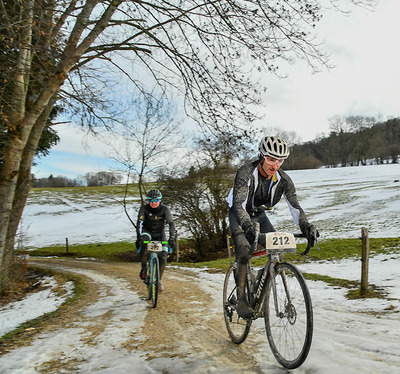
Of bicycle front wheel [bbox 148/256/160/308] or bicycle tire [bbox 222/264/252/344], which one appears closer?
bicycle tire [bbox 222/264/252/344]

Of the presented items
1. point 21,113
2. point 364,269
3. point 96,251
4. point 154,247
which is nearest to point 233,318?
point 154,247

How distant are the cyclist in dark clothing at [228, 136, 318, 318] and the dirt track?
550 mm

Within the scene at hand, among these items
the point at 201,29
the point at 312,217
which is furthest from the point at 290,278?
the point at 312,217

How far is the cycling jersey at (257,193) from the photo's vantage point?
148 inches

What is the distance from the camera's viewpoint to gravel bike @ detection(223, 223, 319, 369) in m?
2.86

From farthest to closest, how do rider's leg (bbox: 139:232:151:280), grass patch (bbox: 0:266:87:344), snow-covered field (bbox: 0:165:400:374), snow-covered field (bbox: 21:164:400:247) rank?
snow-covered field (bbox: 21:164:400:247)
rider's leg (bbox: 139:232:151:280)
grass patch (bbox: 0:266:87:344)
snow-covered field (bbox: 0:165:400:374)

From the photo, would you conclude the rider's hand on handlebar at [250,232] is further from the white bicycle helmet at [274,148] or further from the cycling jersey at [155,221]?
the cycling jersey at [155,221]

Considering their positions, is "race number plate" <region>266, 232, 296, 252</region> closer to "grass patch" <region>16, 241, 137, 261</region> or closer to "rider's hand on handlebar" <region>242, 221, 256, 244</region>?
"rider's hand on handlebar" <region>242, 221, 256, 244</region>

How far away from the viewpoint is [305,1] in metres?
8.11

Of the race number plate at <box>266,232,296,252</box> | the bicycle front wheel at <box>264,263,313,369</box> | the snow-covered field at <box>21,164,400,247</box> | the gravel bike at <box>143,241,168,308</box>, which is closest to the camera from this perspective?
the bicycle front wheel at <box>264,263,313,369</box>

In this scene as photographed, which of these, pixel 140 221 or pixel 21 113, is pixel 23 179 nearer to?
pixel 21 113

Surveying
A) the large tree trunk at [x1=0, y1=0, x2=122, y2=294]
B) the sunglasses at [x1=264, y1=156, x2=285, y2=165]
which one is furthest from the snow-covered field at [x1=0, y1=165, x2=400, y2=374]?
the large tree trunk at [x1=0, y1=0, x2=122, y2=294]

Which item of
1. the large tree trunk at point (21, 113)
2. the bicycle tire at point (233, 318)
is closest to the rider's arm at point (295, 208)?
the bicycle tire at point (233, 318)

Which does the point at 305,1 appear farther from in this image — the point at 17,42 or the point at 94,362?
the point at 94,362
